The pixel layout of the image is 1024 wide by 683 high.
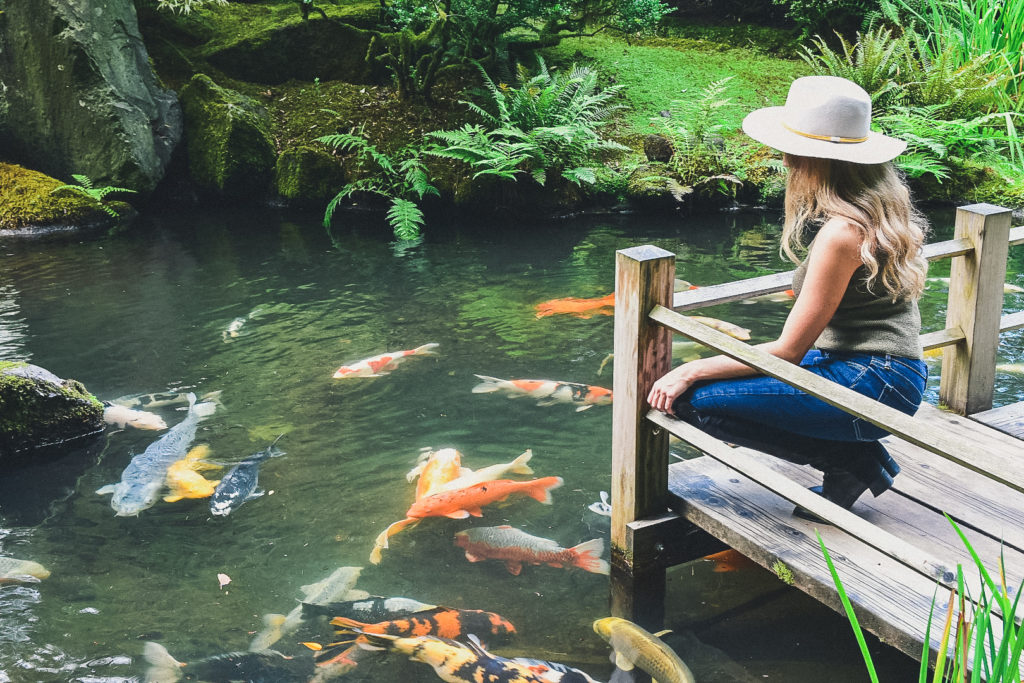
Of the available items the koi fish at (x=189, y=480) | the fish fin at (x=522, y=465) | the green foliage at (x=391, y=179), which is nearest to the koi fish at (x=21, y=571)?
the koi fish at (x=189, y=480)

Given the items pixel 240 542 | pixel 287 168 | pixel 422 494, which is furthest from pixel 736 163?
pixel 240 542

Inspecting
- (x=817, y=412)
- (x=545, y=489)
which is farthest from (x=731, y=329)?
(x=817, y=412)

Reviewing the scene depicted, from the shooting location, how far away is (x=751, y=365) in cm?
270

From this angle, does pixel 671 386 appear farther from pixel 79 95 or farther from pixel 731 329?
pixel 79 95

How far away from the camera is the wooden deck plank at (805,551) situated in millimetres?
2620

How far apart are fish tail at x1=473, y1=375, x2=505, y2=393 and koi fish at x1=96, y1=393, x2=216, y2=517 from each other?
164cm

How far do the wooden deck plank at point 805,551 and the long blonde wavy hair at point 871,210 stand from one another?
32.9 inches

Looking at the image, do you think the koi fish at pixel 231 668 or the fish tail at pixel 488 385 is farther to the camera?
the fish tail at pixel 488 385

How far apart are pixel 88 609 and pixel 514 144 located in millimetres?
6314

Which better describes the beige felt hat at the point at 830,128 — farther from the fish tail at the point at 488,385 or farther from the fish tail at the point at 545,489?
the fish tail at the point at 488,385

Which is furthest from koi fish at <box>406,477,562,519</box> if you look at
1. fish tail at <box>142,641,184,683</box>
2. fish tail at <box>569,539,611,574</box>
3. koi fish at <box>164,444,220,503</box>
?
fish tail at <box>142,641,184,683</box>

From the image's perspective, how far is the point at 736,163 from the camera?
9.43 meters

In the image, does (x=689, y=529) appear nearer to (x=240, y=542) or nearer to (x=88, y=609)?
(x=240, y=542)

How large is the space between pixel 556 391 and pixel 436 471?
1.23 metres
